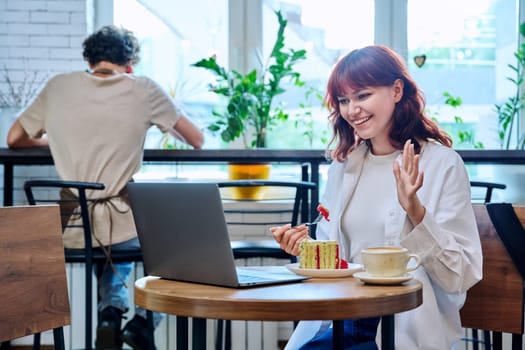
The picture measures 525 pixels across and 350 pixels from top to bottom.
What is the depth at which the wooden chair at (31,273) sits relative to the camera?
165 centimetres

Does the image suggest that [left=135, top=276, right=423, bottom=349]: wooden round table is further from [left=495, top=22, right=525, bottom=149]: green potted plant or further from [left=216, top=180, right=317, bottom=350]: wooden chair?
[left=495, top=22, right=525, bottom=149]: green potted plant

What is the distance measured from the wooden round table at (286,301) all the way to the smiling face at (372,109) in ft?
2.01

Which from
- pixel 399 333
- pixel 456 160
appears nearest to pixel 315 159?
pixel 456 160

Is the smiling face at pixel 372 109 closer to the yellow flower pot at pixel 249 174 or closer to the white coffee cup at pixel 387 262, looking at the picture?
the white coffee cup at pixel 387 262

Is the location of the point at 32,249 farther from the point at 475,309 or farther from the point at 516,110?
the point at 516,110

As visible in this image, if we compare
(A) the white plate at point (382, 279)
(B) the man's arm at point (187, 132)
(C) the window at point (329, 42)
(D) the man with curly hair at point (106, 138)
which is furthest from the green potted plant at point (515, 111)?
(A) the white plate at point (382, 279)

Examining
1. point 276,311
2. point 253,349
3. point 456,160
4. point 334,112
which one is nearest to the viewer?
point 276,311

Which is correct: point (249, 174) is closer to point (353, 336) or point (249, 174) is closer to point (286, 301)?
point (353, 336)

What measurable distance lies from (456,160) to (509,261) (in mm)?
273

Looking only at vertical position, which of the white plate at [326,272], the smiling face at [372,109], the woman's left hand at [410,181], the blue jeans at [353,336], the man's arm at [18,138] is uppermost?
the smiling face at [372,109]

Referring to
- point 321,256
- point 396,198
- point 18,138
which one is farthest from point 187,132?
point 321,256

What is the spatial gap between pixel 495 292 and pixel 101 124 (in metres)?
1.79

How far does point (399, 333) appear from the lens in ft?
5.81

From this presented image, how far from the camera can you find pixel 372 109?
209 cm
